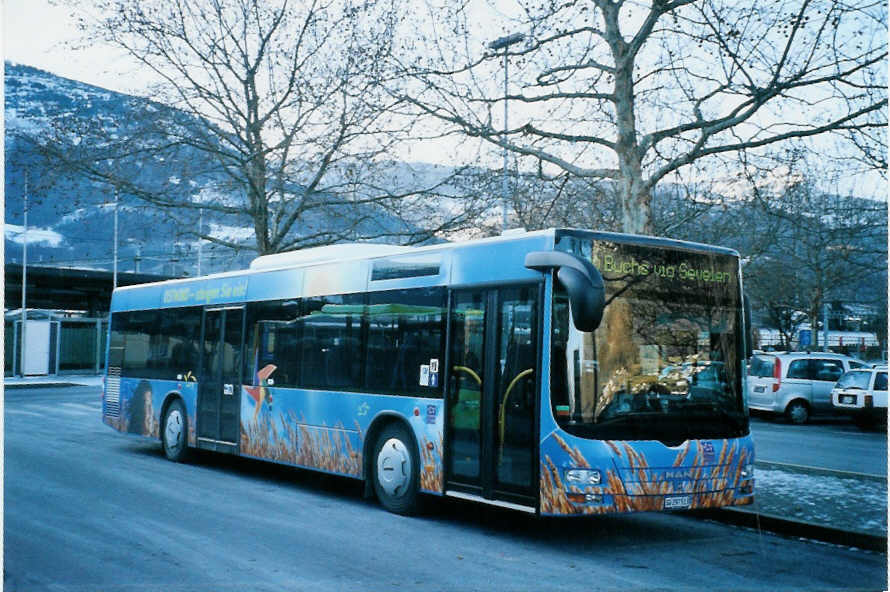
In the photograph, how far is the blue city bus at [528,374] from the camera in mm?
8195

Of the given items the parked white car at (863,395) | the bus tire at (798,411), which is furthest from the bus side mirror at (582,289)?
the bus tire at (798,411)

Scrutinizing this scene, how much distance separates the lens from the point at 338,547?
8016 mm

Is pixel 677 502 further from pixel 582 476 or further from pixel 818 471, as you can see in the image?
pixel 818 471

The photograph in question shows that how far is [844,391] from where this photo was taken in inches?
918

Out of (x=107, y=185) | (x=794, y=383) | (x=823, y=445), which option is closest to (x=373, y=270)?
(x=823, y=445)

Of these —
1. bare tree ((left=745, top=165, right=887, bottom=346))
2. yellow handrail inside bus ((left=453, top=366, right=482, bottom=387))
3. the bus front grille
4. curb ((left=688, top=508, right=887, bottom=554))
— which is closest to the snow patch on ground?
curb ((left=688, top=508, right=887, bottom=554))

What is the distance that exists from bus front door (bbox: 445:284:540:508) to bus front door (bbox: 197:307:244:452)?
4.90 m

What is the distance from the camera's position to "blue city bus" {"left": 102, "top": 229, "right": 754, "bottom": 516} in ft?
26.9

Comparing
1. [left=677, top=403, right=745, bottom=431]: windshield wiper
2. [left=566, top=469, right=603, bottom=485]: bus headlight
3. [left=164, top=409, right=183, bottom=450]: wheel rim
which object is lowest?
[left=164, top=409, right=183, bottom=450]: wheel rim

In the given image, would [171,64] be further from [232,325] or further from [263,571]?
[263,571]

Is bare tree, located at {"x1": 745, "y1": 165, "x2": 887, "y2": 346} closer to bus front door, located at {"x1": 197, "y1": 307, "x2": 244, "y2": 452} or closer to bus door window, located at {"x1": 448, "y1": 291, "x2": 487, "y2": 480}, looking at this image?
bus door window, located at {"x1": 448, "y1": 291, "x2": 487, "y2": 480}

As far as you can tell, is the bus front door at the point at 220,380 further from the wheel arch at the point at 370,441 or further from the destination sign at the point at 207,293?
the wheel arch at the point at 370,441

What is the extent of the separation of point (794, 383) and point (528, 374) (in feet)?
61.6

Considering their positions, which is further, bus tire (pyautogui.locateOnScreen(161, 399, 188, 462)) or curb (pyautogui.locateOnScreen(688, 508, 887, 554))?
bus tire (pyautogui.locateOnScreen(161, 399, 188, 462))
